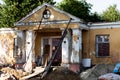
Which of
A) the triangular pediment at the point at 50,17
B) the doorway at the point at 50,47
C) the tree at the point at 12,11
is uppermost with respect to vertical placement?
the tree at the point at 12,11

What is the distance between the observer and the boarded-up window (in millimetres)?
25750

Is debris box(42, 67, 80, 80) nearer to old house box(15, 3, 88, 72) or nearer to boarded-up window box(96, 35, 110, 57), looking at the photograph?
old house box(15, 3, 88, 72)

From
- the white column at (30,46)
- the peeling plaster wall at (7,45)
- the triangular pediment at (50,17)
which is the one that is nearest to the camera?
the triangular pediment at (50,17)

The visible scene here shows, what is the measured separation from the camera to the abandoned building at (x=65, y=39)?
2467 cm

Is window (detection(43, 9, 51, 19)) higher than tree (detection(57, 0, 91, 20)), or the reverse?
tree (detection(57, 0, 91, 20))

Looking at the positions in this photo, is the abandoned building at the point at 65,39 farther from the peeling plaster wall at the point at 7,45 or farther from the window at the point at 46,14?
the peeling plaster wall at the point at 7,45

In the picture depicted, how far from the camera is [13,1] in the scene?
35250 millimetres

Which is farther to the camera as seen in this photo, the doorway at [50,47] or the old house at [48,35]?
the doorway at [50,47]

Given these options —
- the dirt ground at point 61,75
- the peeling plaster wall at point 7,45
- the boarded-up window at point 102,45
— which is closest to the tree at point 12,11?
the peeling plaster wall at point 7,45

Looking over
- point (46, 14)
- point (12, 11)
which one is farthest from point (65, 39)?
point (12, 11)

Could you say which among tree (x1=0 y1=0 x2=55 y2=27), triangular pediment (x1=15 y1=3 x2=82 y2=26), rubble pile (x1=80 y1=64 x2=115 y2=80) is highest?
tree (x1=0 y1=0 x2=55 y2=27)

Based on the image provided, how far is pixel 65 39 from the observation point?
25.0 metres

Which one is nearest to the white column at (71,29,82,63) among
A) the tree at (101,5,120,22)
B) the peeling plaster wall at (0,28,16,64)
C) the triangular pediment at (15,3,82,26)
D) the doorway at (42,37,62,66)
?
the triangular pediment at (15,3,82,26)

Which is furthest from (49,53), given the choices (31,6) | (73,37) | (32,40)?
(31,6)
